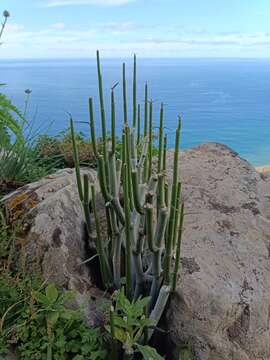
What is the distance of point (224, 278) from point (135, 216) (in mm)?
301

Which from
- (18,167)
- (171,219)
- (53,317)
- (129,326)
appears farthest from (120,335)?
(18,167)

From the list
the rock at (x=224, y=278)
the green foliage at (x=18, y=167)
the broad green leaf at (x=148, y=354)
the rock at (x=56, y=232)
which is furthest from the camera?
the green foliage at (x=18, y=167)

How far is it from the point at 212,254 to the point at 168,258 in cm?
22

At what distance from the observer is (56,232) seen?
1.40m

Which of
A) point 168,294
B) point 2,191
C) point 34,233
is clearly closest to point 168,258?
point 168,294

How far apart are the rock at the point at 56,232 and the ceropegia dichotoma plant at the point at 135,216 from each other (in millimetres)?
68

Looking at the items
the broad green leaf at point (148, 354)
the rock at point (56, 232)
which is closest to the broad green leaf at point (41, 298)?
the rock at point (56, 232)

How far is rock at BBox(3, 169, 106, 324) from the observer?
1.35m

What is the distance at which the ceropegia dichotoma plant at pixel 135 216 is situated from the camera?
1166mm

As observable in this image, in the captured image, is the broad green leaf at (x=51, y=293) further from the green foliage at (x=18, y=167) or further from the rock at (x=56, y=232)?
the green foliage at (x=18, y=167)

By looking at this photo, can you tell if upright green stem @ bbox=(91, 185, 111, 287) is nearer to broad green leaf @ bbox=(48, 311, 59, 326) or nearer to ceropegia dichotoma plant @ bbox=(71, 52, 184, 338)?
ceropegia dichotoma plant @ bbox=(71, 52, 184, 338)

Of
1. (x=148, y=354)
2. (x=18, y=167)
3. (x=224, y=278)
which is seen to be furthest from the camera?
(x=18, y=167)

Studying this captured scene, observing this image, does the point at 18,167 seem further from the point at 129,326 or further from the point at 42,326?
the point at 129,326

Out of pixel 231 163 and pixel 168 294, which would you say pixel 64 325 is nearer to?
pixel 168 294
